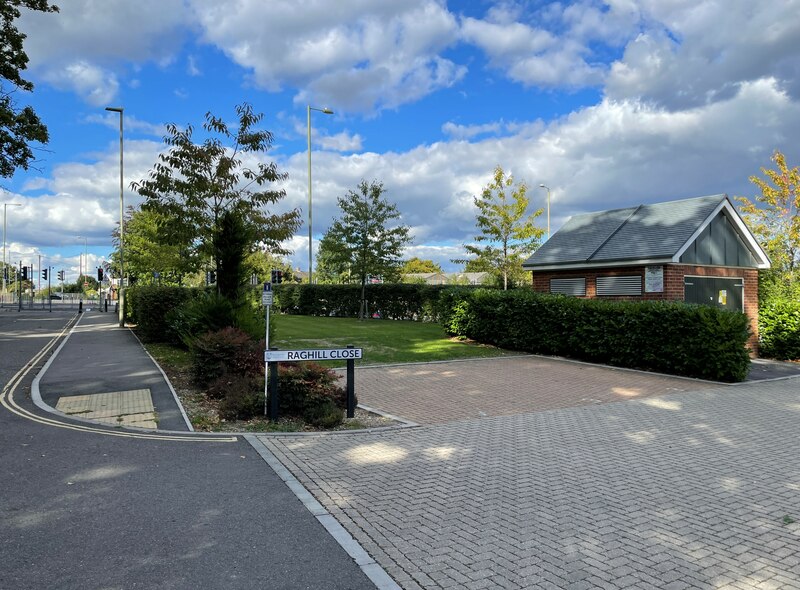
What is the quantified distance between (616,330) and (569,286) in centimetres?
579

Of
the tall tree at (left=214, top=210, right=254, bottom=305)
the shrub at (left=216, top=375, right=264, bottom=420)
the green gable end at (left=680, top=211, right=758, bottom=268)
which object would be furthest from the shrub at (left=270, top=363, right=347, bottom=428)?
the green gable end at (left=680, top=211, right=758, bottom=268)

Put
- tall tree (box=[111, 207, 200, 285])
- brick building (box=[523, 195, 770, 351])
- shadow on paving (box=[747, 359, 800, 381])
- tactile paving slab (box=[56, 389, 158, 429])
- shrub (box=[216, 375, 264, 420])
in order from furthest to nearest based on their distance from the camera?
tall tree (box=[111, 207, 200, 285]) < brick building (box=[523, 195, 770, 351]) < shadow on paving (box=[747, 359, 800, 381]) < shrub (box=[216, 375, 264, 420]) < tactile paving slab (box=[56, 389, 158, 429])

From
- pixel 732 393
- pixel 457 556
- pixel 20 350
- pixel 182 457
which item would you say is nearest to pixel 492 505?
pixel 457 556

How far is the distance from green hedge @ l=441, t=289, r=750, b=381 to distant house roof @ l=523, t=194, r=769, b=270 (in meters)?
3.11

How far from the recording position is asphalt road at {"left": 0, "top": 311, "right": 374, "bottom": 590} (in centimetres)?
366

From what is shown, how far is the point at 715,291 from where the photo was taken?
58.6 ft

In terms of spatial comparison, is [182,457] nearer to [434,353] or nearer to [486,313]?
[434,353]

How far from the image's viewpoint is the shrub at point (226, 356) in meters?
10.1

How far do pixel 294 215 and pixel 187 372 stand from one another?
21.5 feet

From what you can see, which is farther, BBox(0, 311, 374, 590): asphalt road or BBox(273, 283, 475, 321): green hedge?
BBox(273, 283, 475, 321): green hedge

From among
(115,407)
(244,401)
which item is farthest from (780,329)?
(115,407)

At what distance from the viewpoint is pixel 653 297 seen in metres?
17.0

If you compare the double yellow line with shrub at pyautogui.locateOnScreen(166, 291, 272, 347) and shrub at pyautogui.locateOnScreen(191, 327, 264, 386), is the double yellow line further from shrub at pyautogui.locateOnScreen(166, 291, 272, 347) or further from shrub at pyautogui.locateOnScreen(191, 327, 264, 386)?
shrub at pyautogui.locateOnScreen(166, 291, 272, 347)

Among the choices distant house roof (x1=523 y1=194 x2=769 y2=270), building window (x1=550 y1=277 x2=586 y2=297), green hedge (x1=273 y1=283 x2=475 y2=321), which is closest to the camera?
distant house roof (x1=523 y1=194 x2=769 y2=270)
